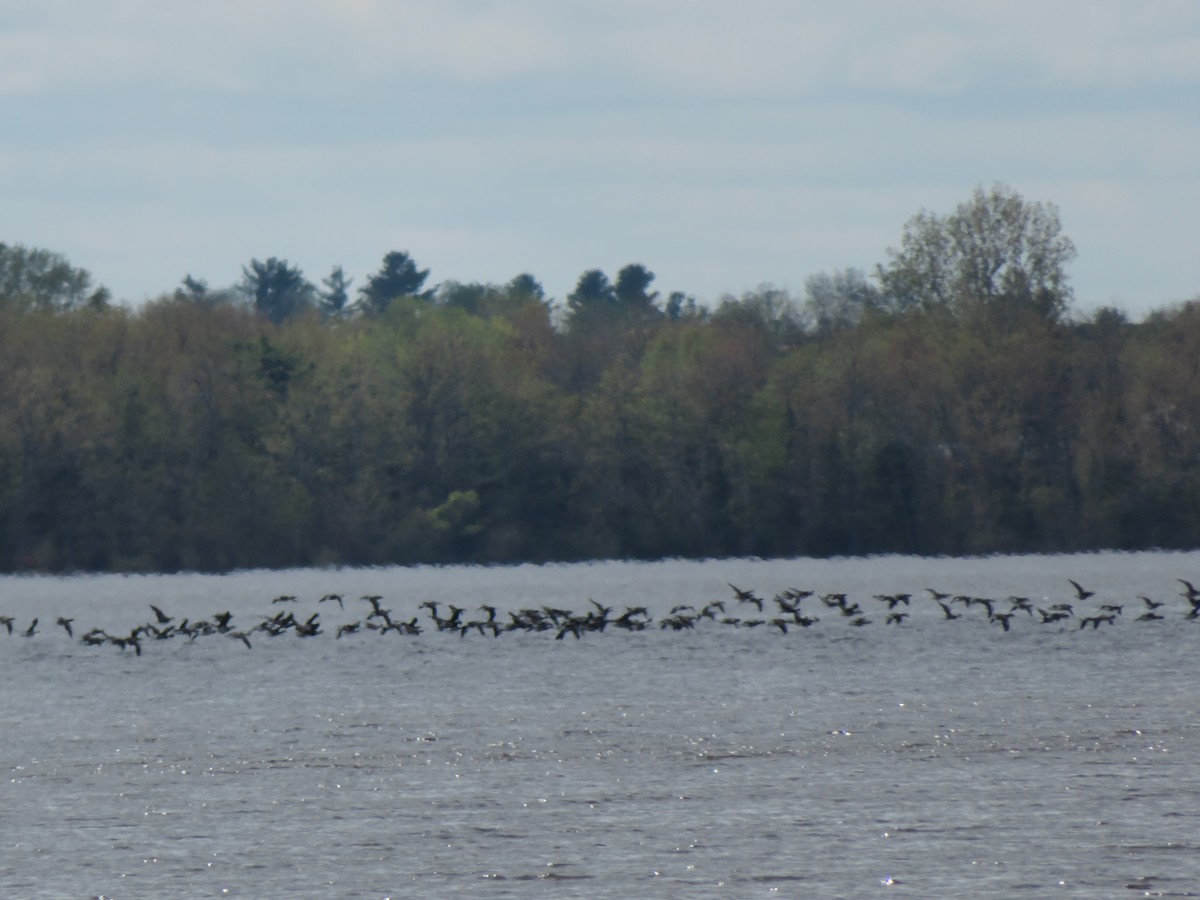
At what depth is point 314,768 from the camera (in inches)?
1133

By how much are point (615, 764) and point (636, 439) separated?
2550 inches

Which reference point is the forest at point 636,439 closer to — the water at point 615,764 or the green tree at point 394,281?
the water at point 615,764

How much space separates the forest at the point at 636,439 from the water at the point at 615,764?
3261 centimetres

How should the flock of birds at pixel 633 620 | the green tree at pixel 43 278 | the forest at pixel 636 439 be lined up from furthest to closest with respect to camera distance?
1. the green tree at pixel 43 278
2. the forest at pixel 636 439
3. the flock of birds at pixel 633 620

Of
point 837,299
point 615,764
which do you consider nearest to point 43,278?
point 837,299

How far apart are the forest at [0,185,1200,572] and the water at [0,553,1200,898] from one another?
3261 cm

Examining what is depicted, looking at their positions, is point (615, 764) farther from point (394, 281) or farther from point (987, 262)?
point (394, 281)

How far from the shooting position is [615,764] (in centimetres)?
2848

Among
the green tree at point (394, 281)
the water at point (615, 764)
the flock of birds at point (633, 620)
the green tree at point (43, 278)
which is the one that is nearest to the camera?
the water at point (615, 764)

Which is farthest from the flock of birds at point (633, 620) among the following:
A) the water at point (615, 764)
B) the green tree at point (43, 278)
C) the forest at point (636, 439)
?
the green tree at point (43, 278)

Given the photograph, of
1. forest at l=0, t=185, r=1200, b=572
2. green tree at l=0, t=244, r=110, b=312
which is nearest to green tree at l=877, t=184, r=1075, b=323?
forest at l=0, t=185, r=1200, b=572

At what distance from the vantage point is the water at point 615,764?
20844 mm

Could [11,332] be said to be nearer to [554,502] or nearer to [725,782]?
[554,502]

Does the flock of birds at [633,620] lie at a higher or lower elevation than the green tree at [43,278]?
lower
